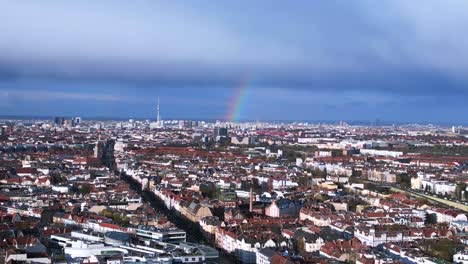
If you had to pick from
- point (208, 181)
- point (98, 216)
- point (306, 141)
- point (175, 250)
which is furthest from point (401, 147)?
point (175, 250)

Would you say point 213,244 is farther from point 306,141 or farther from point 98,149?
point 306,141

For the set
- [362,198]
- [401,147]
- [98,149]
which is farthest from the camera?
[401,147]

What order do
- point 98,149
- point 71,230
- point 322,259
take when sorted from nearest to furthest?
point 322,259 → point 71,230 → point 98,149

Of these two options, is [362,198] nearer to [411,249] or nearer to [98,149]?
[411,249]

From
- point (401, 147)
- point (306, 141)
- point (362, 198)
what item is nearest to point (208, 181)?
point (362, 198)

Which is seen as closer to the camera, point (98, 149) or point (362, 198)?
point (362, 198)

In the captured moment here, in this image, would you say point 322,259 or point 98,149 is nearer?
point 322,259

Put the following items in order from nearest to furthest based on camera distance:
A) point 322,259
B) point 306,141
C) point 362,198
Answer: point 322,259 → point 362,198 → point 306,141

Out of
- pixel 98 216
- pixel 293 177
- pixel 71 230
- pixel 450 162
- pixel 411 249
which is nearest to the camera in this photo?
pixel 411 249
